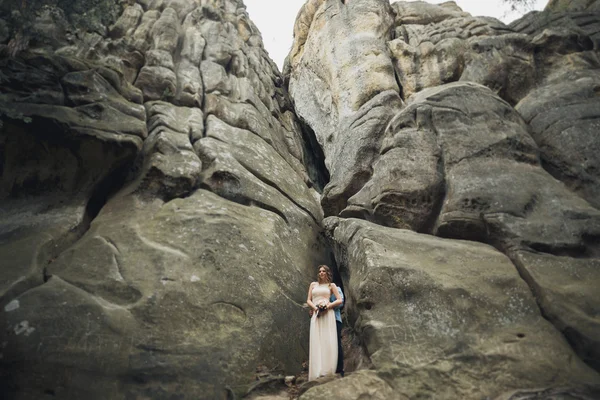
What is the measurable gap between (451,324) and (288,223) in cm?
634

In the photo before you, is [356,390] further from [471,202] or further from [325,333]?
[471,202]

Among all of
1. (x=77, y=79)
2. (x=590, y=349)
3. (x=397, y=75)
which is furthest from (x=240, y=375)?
(x=397, y=75)

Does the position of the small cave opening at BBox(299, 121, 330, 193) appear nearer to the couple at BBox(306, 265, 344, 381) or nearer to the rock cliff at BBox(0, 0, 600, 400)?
the rock cliff at BBox(0, 0, 600, 400)

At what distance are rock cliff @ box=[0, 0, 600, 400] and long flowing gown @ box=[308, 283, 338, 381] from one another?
0.66 meters

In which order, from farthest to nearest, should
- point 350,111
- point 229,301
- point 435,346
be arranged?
point 350,111, point 229,301, point 435,346

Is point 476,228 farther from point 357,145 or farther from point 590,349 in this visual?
point 357,145

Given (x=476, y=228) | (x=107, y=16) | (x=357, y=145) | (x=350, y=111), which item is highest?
(x=107, y=16)

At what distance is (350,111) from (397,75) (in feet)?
10.9

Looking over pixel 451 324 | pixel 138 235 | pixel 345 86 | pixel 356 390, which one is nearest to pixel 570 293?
pixel 451 324

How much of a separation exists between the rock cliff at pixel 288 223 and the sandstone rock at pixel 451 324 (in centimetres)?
4

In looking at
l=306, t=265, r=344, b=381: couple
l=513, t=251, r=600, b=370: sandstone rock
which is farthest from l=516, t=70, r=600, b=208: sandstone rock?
l=306, t=265, r=344, b=381: couple

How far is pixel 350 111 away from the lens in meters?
18.0

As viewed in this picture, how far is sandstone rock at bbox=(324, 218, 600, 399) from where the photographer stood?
6.44 meters

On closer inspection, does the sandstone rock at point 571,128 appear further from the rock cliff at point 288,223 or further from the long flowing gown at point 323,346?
the long flowing gown at point 323,346
